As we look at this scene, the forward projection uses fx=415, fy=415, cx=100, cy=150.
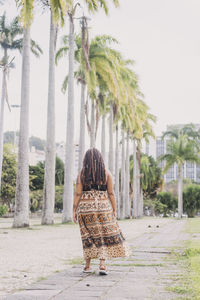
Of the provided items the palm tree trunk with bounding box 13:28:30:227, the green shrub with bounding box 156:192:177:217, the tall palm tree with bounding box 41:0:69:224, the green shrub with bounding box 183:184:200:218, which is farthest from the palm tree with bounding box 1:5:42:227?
the green shrub with bounding box 156:192:177:217

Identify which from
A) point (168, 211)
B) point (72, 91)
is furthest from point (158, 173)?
point (72, 91)

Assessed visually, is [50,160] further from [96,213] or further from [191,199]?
[191,199]

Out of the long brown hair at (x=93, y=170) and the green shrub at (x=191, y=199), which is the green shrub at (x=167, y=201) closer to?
the green shrub at (x=191, y=199)

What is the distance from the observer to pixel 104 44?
2906cm

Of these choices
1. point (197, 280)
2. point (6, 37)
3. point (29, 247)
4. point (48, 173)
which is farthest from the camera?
point (6, 37)

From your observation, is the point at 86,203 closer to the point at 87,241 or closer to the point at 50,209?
the point at 87,241

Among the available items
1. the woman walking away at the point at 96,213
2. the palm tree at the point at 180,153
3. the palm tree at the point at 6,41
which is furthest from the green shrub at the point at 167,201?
the woman walking away at the point at 96,213

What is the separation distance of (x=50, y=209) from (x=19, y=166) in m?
3.45

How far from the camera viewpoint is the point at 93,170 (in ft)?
19.5

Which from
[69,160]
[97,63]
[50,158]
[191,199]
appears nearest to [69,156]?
[69,160]

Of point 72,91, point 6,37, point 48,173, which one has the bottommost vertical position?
point 48,173

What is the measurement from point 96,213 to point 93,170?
2.01 ft

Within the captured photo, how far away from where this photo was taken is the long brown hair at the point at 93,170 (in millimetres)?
5938

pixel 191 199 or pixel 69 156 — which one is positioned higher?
pixel 69 156
